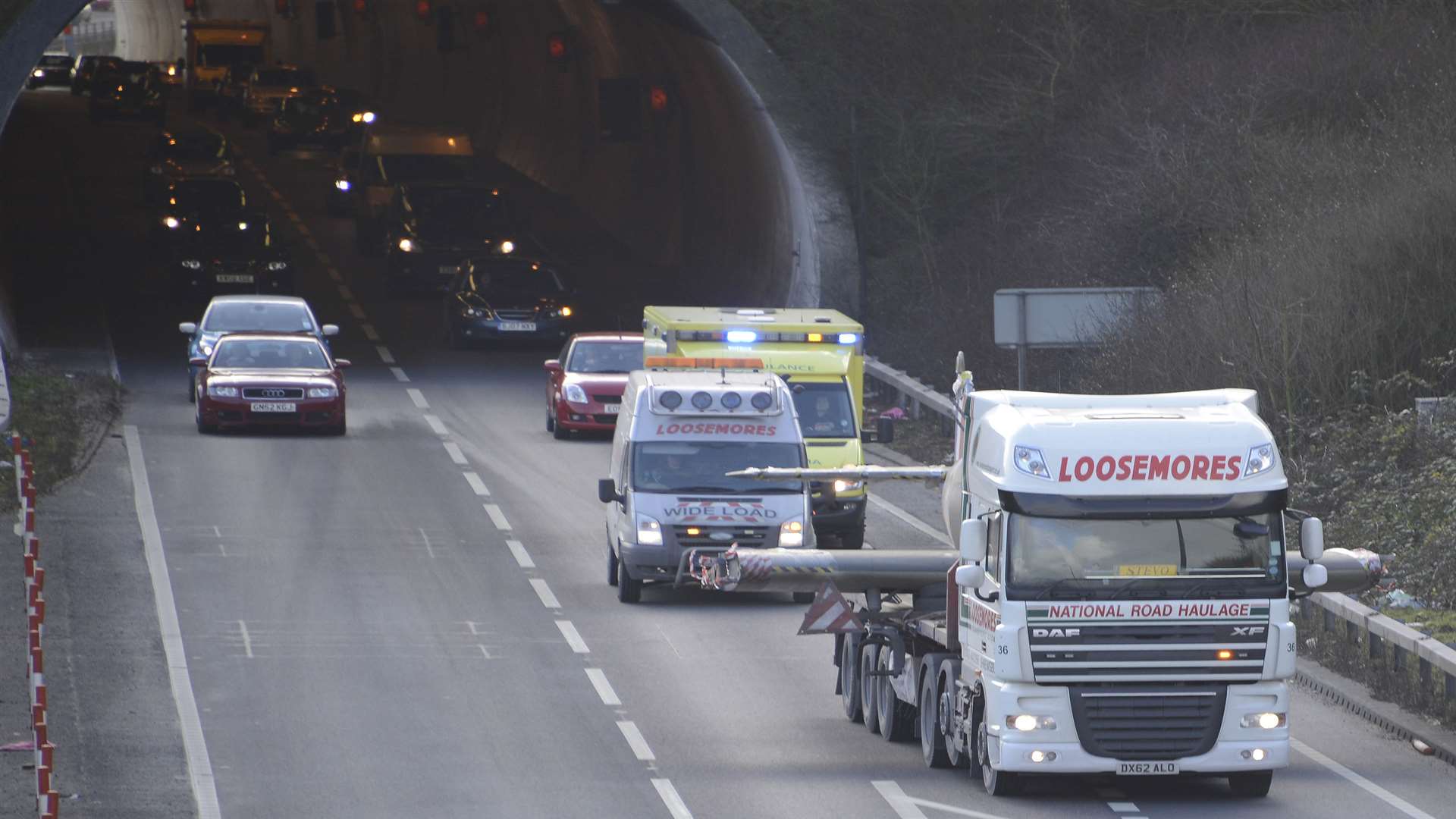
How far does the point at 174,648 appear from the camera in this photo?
20562mm

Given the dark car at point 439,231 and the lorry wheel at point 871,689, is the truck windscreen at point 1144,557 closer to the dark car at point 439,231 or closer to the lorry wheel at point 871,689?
the lorry wheel at point 871,689

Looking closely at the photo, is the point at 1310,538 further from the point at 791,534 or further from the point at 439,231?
the point at 439,231

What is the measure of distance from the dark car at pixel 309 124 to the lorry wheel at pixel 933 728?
52507 mm

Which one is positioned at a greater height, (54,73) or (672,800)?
(54,73)

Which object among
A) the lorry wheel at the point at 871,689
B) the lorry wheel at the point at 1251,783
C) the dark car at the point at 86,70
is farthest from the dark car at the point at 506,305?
the dark car at the point at 86,70

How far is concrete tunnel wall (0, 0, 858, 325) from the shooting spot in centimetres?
4072

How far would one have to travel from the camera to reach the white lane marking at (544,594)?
2293 cm

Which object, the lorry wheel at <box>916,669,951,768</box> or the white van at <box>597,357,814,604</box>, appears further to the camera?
the white van at <box>597,357,814,604</box>

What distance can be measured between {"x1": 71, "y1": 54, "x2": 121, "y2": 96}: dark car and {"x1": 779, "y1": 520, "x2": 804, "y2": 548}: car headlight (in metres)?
54.7

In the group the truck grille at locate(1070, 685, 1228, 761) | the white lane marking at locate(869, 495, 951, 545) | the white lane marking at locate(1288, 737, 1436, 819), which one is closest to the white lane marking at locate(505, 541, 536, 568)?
the white lane marking at locate(869, 495, 951, 545)

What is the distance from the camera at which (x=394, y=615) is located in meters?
22.2

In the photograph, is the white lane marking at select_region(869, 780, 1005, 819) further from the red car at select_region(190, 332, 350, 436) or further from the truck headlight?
the red car at select_region(190, 332, 350, 436)

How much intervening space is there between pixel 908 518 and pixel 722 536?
6225 mm

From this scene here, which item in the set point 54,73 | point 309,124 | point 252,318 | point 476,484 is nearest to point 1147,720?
point 476,484
